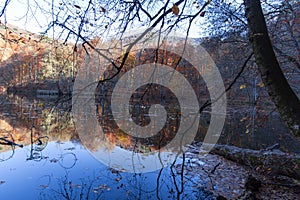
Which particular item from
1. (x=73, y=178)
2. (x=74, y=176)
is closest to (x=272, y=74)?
(x=73, y=178)

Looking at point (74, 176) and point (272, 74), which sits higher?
point (272, 74)

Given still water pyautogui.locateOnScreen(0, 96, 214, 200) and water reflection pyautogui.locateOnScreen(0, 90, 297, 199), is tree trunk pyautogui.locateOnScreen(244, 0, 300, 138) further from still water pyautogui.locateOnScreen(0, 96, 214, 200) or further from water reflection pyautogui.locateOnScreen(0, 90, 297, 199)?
still water pyautogui.locateOnScreen(0, 96, 214, 200)

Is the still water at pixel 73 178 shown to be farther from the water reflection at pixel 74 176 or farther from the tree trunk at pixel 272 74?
the tree trunk at pixel 272 74

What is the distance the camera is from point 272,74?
1.15 metres

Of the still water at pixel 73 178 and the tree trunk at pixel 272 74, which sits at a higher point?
the tree trunk at pixel 272 74

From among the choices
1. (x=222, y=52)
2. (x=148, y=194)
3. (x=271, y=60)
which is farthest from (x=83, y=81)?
(x=222, y=52)

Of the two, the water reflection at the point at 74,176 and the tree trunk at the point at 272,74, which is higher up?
the tree trunk at the point at 272,74

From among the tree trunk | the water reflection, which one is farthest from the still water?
the tree trunk

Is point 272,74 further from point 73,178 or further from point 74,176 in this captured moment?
point 74,176

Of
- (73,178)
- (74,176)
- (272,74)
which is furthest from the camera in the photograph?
(74,176)

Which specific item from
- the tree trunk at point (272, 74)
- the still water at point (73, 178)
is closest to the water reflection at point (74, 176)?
the still water at point (73, 178)

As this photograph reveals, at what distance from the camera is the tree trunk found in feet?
3.73

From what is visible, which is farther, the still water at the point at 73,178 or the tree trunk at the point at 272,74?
the still water at the point at 73,178

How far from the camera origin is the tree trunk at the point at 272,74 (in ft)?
3.73
